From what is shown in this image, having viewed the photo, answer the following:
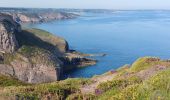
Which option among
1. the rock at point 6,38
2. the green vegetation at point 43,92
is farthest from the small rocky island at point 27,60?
the green vegetation at point 43,92

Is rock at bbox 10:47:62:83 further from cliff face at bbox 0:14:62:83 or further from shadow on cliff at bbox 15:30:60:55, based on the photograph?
shadow on cliff at bbox 15:30:60:55

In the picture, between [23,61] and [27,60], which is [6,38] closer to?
[23,61]

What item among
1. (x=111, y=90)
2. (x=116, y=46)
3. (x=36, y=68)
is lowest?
(x=36, y=68)

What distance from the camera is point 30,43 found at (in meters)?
141

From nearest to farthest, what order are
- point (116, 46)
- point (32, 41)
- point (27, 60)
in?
point (27, 60) → point (32, 41) → point (116, 46)

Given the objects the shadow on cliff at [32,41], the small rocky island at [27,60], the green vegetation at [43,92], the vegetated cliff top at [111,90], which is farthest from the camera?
the shadow on cliff at [32,41]

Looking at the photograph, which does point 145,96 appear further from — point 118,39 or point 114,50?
point 118,39

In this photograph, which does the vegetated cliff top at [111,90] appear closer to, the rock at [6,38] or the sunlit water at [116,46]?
the sunlit water at [116,46]

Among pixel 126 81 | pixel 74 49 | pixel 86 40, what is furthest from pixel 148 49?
pixel 126 81

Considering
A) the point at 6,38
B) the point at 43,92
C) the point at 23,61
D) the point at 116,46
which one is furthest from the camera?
the point at 116,46

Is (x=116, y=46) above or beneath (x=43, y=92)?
beneath

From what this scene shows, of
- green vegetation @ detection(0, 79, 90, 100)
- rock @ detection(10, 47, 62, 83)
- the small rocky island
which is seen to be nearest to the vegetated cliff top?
green vegetation @ detection(0, 79, 90, 100)

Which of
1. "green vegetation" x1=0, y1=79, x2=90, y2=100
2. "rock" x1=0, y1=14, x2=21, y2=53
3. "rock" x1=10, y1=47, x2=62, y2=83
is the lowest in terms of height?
"rock" x1=10, y1=47, x2=62, y2=83

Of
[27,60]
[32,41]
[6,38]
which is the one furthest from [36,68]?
[32,41]
